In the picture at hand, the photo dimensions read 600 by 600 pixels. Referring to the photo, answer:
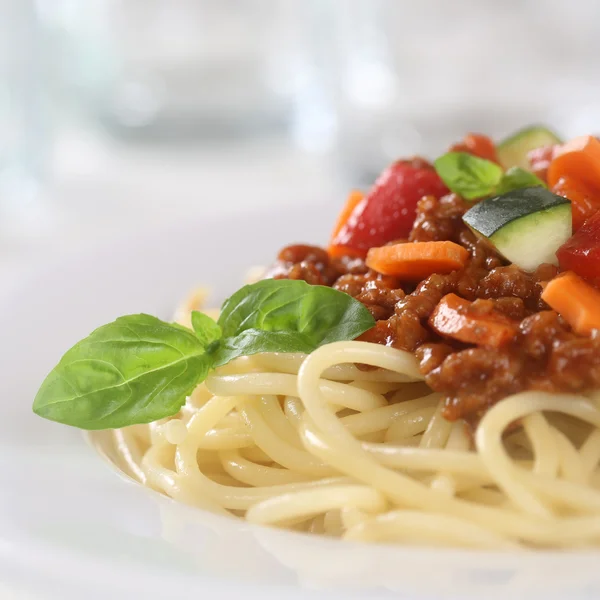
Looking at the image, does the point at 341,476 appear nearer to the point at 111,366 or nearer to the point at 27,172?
the point at 111,366

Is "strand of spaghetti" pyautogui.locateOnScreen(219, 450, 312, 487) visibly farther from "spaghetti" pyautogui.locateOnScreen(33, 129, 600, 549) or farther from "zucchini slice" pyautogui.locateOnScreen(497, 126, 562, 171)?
"zucchini slice" pyautogui.locateOnScreen(497, 126, 562, 171)

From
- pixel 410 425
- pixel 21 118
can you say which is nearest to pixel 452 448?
pixel 410 425

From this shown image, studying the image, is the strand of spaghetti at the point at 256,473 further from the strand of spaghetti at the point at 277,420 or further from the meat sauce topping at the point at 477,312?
the meat sauce topping at the point at 477,312

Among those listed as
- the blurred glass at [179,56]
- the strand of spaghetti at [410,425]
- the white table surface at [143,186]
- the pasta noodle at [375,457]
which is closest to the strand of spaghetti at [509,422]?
the pasta noodle at [375,457]

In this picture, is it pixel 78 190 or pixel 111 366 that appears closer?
pixel 111 366

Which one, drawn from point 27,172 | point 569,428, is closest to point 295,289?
point 569,428

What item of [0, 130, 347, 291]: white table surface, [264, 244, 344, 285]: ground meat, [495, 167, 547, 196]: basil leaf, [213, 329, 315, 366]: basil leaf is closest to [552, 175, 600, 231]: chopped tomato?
[495, 167, 547, 196]: basil leaf

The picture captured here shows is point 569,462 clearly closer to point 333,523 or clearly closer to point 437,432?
point 437,432
